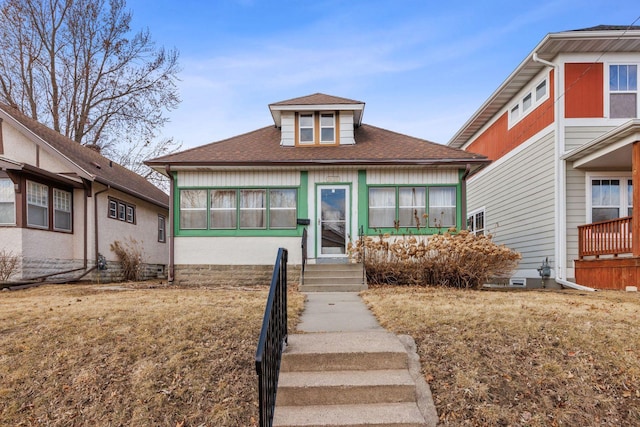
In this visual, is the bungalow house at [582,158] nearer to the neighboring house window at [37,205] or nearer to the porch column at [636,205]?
the porch column at [636,205]

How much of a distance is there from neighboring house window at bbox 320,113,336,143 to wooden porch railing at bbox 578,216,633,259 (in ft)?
22.6

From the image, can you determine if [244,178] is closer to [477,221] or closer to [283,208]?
[283,208]

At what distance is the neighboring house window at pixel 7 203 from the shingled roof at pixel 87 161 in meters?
1.63

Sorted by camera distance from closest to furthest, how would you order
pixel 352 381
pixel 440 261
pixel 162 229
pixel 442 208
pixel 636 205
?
pixel 352 381 → pixel 636 205 → pixel 440 261 → pixel 442 208 → pixel 162 229

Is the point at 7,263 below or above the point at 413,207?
below

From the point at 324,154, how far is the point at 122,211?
7.94m

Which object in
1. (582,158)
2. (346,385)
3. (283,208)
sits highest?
(582,158)

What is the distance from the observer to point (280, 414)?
12.3ft

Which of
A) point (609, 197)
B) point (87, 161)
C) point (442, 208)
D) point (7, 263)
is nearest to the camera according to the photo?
point (7, 263)

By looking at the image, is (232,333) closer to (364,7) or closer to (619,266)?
(619,266)

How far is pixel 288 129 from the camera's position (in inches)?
514

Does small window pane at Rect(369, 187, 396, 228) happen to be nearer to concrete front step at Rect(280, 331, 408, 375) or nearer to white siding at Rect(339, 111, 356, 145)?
white siding at Rect(339, 111, 356, 145)

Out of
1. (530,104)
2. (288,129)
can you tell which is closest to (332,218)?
(288,129)

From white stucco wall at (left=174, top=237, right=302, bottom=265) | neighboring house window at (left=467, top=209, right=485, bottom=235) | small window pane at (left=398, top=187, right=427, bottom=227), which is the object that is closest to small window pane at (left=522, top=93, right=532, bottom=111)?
small window pane at (left=398, top=187, right=427, bottom=227)
